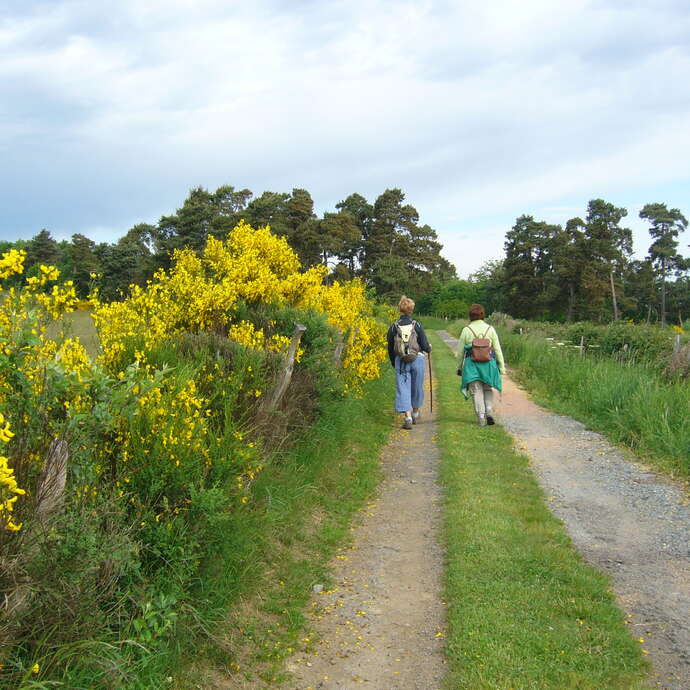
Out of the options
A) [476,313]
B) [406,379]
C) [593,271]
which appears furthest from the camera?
[593,271]

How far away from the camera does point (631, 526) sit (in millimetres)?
6230

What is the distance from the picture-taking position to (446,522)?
20.8 ft

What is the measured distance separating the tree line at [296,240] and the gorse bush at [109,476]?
3201cm

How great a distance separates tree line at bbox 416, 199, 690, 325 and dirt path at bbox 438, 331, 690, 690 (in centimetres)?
5386

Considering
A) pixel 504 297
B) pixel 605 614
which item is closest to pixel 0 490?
pixel 605 614

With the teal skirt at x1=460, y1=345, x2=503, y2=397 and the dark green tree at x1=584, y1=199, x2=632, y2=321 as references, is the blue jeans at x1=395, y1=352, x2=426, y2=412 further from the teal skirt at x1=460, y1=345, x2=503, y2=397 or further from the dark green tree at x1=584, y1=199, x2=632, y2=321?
the dark green tree at x1=584, y1=199, x2=632, y2=321

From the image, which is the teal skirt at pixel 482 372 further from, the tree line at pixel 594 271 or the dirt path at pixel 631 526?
the tree line at pixel 594 271

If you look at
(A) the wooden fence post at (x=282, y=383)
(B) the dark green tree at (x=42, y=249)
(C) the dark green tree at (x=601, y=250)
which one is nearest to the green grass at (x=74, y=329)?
(A) the wooden fence post at (x=282, y=383)

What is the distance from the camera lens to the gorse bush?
299 cm

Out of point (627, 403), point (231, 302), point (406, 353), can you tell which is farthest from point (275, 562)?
point (627, 403)

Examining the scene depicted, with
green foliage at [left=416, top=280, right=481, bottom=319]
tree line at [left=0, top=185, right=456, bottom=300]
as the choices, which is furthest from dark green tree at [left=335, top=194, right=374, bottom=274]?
green foliage at [left=416, top=280, right=481, bottom=319]

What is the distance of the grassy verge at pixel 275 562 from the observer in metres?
3.88

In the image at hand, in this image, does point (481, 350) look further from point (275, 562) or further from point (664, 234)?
point (664, 234)

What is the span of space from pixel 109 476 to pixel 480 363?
7164 mm
